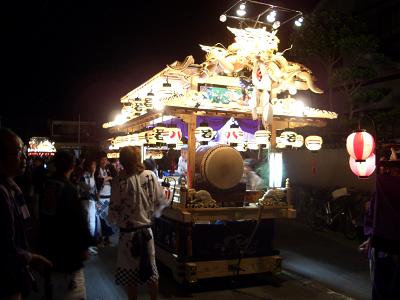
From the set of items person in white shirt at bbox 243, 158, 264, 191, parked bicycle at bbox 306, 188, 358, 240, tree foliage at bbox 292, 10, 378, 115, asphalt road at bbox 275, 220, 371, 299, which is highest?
tree foliage at bbox 292, 10, 378, 115

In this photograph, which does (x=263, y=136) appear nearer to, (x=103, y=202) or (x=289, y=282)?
(x=289, y=282)

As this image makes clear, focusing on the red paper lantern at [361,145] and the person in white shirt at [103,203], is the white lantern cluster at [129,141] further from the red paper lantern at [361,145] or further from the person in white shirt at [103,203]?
the red paper lantern at [361,145]

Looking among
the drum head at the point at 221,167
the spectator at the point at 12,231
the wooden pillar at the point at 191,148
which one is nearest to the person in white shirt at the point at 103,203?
the wooden pillar at the point at 191,148

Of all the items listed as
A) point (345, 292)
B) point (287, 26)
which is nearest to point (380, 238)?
point (345, 292)

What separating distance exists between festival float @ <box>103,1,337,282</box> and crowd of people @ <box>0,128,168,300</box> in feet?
5.41

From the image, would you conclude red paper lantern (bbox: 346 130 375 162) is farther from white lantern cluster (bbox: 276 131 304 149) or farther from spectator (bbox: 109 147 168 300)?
spectator (bbox: 109 147 168 300)

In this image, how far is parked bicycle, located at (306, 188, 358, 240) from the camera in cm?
1224

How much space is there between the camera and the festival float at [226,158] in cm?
741

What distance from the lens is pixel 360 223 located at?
11875 millimetres

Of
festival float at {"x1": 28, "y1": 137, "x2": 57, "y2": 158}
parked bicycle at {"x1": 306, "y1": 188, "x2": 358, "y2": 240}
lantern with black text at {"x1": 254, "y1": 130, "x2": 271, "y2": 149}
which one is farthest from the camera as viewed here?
festival float at {"x1": 28, "y1": 137, "x2": 57, "y2": 158}

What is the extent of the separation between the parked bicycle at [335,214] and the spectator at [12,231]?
1061 centimetres

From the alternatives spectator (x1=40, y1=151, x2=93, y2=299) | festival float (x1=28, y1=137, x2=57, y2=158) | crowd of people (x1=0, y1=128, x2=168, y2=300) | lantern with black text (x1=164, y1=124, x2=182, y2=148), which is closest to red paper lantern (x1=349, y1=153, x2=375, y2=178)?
lantern with black text (x1=164, y1=124, x2=182, y2=148)

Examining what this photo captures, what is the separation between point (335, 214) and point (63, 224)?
35.7 ft

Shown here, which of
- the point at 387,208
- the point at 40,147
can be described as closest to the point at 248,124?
the point at 387,208
